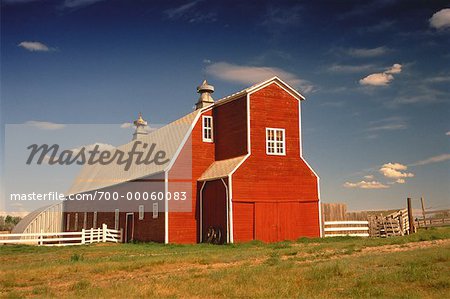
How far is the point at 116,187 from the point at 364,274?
89.2ft

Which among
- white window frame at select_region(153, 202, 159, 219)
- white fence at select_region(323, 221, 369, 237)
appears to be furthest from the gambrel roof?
white fence at select_region(323, 221, 369, 237)

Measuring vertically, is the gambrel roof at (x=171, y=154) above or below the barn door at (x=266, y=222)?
above

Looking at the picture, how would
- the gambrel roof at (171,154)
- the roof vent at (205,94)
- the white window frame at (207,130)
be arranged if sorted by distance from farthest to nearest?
the roof vent at (205,94)
the white window frame at (207,130)
the gambrel roof at (171,154)

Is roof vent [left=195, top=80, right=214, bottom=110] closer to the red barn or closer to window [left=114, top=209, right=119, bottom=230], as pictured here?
the red barn

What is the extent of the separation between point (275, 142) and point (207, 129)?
475 cm

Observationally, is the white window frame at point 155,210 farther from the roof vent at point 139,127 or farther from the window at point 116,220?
the roof vent at point 139,127

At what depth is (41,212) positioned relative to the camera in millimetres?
48875

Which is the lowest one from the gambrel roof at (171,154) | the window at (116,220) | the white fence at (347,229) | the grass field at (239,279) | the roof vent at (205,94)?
the grass field at (239,279)

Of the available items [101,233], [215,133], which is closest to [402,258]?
[215,133]

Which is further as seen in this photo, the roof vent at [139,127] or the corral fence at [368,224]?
the roof vent at [139,127]

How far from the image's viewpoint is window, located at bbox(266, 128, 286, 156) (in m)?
29.4

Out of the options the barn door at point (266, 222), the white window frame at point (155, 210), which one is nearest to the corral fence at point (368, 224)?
the barn door at point (266, 222)

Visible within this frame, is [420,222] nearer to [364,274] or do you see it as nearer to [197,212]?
[197,212]

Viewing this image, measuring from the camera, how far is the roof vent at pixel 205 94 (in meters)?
39.5
